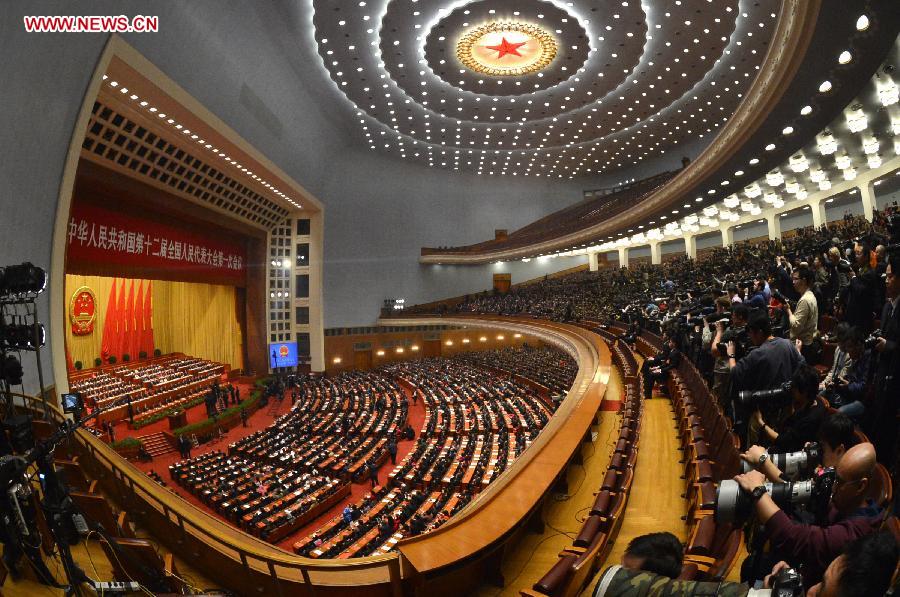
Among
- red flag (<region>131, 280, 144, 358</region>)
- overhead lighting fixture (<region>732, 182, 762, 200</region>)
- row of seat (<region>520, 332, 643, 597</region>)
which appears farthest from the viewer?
red flag (<region>131, 280, 144, 358</region>)

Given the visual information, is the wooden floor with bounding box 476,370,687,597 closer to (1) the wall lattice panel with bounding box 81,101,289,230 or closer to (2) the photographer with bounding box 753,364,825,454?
(2) the photographer with bounding box 753,364,825,454

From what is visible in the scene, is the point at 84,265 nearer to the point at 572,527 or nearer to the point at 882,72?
the point at 572,527

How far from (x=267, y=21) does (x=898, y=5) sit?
12.1 meters

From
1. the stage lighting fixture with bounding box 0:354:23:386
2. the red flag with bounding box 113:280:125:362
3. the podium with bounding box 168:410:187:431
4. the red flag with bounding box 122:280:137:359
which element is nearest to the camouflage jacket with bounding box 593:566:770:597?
the stage lighting fixture with bounding box 0:354:23:386

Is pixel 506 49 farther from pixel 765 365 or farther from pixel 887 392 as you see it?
pixel 887 392

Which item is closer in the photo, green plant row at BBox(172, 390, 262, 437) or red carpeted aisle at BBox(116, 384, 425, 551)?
red carpeted aisle at BBox(116, 384, 425, 551)

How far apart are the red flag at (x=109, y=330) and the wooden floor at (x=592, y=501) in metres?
19.0

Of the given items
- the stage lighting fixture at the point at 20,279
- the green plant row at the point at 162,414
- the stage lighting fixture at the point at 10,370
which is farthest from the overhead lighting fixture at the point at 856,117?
the green plant row at the point at 162,414

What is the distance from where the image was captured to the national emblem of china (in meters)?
16.4

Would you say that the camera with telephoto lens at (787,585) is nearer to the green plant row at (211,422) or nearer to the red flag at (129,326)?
the green plant row at (211,422)

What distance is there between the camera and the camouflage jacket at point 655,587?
101 cm

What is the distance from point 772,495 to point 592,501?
2.01m

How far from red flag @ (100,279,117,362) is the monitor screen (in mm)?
5500

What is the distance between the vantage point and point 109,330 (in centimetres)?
1773
